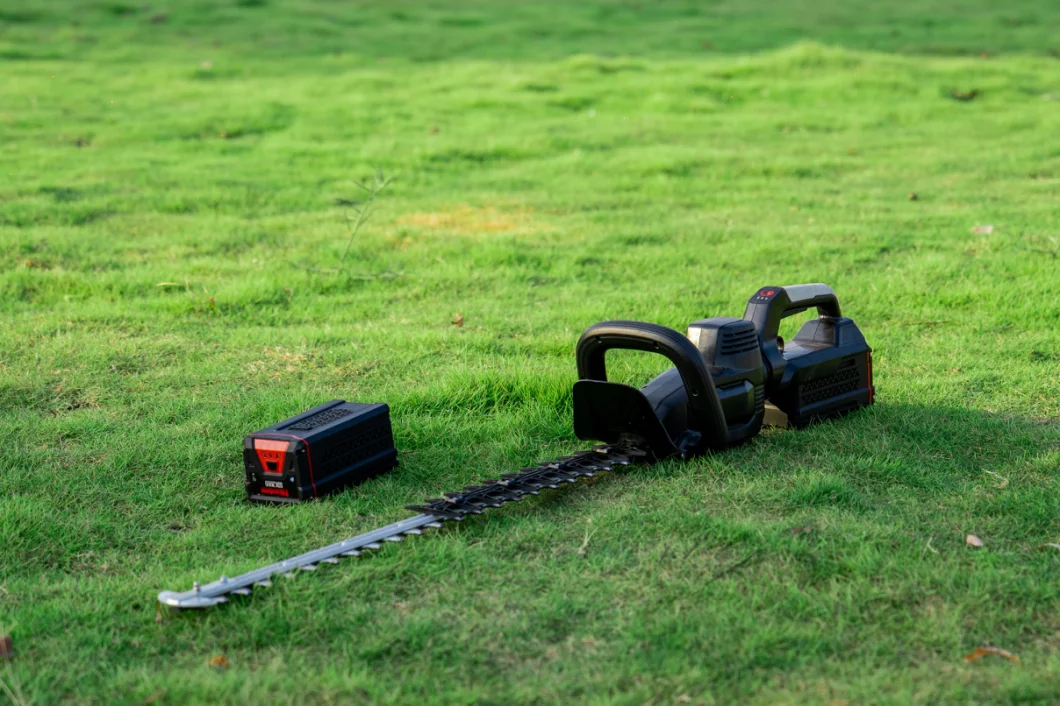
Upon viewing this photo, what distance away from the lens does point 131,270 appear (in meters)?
7.00

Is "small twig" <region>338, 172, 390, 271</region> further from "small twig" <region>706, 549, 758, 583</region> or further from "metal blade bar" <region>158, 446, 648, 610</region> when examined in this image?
"small twig" <region>706, 549, 758, 583</region>

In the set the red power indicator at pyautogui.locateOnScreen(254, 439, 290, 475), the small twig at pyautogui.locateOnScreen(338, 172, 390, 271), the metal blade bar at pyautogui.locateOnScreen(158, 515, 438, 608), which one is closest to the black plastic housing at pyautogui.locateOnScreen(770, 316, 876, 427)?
the metal blade bar at pyautogui.locateOnScreen(158, 515, 438, 608)

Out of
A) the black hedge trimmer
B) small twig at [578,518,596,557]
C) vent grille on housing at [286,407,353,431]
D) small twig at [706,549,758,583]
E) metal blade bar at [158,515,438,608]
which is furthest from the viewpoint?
vent grille on housing at [286,407,353,431]

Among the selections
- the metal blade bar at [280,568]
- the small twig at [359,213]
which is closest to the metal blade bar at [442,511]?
the metal blade bar at [280,568]

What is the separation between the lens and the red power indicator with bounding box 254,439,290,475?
3.76 meters

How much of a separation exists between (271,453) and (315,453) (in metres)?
0.16

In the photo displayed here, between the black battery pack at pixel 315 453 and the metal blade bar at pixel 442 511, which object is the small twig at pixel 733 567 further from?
the black battery pack at pixel 315 453

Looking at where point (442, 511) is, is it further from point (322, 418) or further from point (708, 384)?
point (708, 384)

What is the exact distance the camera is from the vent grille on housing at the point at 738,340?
3971 millimetres

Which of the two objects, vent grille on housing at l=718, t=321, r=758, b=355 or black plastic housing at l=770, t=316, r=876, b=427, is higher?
vent grille on housing at l=718, t=321, r=758, b=355

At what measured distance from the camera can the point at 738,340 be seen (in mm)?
4004

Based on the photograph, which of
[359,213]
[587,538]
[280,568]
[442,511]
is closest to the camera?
[280,568]

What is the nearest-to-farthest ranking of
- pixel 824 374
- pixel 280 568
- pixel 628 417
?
pixel 280 568
pixel 628 417
pixel 824 374

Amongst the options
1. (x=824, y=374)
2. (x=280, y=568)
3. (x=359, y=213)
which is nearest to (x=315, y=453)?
(x=280, y=568)
